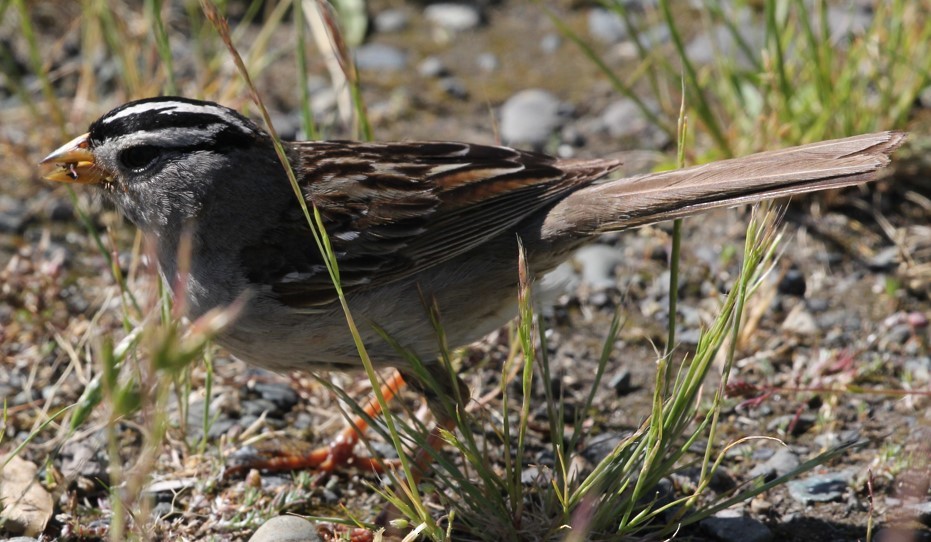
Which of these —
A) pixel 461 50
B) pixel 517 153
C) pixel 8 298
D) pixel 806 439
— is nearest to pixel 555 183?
pixel 517 153

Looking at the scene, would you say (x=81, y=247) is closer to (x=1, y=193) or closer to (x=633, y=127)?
(x=1, y=193)

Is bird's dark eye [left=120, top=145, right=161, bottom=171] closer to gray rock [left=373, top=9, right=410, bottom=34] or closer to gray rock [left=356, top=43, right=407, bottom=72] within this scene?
gray rock [left=356, top=43, right=407, bottom=72]

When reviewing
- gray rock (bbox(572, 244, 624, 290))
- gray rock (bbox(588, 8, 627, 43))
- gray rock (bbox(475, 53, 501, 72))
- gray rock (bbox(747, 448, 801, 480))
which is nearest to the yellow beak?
gray rock (bbox(572, 244, 624, 290))

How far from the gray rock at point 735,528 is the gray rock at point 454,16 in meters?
4.16

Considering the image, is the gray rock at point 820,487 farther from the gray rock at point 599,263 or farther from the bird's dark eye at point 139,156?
the bird's dark eye at point 139,156

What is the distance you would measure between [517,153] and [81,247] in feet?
7.57

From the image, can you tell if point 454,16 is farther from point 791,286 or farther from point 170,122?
point 170,122

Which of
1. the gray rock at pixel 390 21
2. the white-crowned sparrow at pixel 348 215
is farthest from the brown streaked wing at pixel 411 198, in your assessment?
the gray rock at pixel 390 21

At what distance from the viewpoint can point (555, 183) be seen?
162 inches

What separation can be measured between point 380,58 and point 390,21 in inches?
16.5

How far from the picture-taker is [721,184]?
3516 mm

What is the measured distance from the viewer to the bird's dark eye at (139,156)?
376 centimetres

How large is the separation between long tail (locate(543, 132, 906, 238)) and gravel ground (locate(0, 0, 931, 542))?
1.04 ft

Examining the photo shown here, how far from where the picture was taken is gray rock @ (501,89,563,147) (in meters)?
5.96
